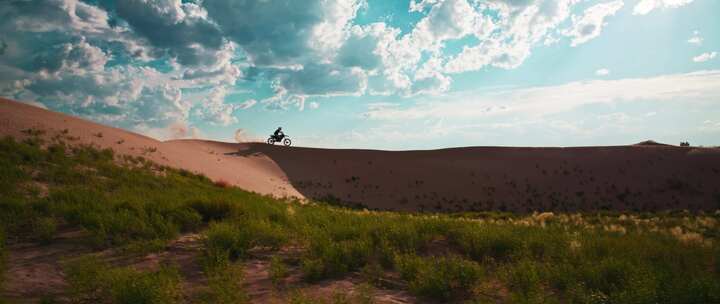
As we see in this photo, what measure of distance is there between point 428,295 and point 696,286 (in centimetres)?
336

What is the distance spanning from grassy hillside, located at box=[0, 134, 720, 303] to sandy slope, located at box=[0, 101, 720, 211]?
14481 millimetres

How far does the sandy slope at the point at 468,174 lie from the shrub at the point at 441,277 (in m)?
21.4

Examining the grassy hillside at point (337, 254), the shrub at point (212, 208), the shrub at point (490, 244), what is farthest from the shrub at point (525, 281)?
the shrub at point (212, 208)

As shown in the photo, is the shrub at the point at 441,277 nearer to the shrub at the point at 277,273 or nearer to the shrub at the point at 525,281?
the shrub at the point at 525,281

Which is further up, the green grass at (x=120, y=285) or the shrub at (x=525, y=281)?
the green grass at (x=120, y=285)

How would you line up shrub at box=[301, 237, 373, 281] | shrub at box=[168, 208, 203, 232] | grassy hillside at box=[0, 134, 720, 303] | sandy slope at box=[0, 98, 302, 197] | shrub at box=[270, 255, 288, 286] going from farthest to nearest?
sandy slope at box=[0, 98, 302, 197] < shrub at box=[168, 208, 203, 232] < shrub at box=[301, 237, 373, 281] < shrub at box=[270, 255, 288, 286] < grassy hillside at box=[0, 134, 720, 303]

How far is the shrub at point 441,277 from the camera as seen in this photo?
5.79 metres

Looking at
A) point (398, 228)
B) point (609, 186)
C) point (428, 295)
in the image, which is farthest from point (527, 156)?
point (428, 295)

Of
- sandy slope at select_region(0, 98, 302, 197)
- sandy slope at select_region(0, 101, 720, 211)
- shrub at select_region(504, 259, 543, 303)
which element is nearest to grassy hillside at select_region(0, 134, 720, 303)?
shrub at select_region(504, 259, 543, 303)

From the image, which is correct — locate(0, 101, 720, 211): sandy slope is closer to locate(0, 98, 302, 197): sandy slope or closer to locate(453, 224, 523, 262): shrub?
locate(0, 98, 302, 197): sandy slope

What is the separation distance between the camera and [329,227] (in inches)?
385

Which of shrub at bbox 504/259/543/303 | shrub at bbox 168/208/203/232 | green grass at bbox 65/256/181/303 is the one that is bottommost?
shrub at bbox 504/259/543/303

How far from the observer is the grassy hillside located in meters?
5.50

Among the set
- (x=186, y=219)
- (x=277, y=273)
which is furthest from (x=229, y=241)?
(x=186, y=219)
